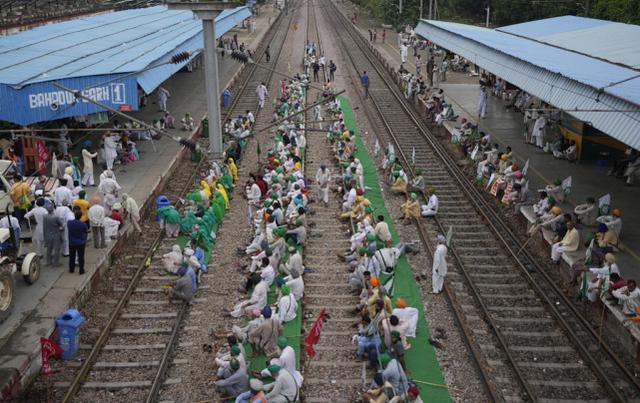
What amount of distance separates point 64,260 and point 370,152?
46.8ft

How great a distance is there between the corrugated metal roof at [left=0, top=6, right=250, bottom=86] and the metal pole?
617cm

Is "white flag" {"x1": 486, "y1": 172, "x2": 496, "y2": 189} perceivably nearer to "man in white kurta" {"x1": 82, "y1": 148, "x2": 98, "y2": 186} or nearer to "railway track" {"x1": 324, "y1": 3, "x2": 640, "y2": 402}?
"railway track" {"x1": 324, "y1": 3, "x2": 640, "y2": 402}

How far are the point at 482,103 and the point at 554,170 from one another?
28.4ft

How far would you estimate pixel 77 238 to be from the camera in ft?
45.2

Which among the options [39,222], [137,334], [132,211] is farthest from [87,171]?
[137,334]

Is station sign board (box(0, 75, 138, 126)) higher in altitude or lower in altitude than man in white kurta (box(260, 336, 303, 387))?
higher

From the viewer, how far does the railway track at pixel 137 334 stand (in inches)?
438

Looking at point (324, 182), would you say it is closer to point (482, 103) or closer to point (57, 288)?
point (57, 288)

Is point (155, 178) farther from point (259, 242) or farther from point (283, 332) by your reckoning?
point (283, 332)

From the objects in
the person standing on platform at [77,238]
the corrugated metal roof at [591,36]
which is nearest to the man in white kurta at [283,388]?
the person standing on platform at [77,238]

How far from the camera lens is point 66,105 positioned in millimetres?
19609

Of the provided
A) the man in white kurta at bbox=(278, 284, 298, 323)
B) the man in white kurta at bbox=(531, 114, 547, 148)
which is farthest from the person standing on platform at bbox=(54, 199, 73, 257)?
the man in white kurta at bbox=(531, 114, 547, 148)

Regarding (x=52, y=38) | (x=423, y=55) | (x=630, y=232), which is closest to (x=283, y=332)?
(x=630, y=232)

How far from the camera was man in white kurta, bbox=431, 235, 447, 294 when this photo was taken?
46.7 feet
